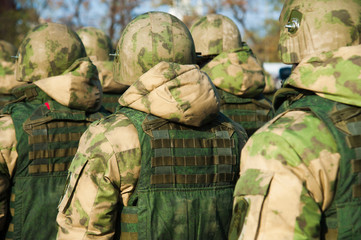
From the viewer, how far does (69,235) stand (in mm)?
2652

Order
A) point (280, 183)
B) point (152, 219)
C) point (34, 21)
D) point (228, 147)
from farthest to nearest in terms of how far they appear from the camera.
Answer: point (34, 21)
point (228, 147)
point (152, 219)
point (280, 183)

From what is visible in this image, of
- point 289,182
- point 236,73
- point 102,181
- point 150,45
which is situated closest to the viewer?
point 289,182

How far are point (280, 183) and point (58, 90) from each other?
2.57m

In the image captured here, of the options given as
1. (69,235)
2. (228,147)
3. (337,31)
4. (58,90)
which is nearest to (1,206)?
(58,90)

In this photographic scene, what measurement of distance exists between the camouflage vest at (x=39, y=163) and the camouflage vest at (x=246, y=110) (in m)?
1.96

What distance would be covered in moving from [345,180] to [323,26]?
0.76 m

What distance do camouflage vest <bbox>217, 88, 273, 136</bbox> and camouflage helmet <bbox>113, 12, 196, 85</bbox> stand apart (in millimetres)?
2114

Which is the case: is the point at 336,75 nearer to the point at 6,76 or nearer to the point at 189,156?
the point at 189,156

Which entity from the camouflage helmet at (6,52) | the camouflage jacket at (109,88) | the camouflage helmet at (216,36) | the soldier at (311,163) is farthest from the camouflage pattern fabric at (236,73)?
the camouflage helmet at (6,52)

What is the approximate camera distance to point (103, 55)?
7242 millimetres

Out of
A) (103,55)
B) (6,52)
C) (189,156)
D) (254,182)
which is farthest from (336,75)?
(6,52)

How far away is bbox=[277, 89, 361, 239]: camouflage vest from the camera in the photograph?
1937 mm

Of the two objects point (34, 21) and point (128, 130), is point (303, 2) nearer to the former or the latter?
point (128, 130)

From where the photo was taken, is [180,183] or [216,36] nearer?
[180,183]
